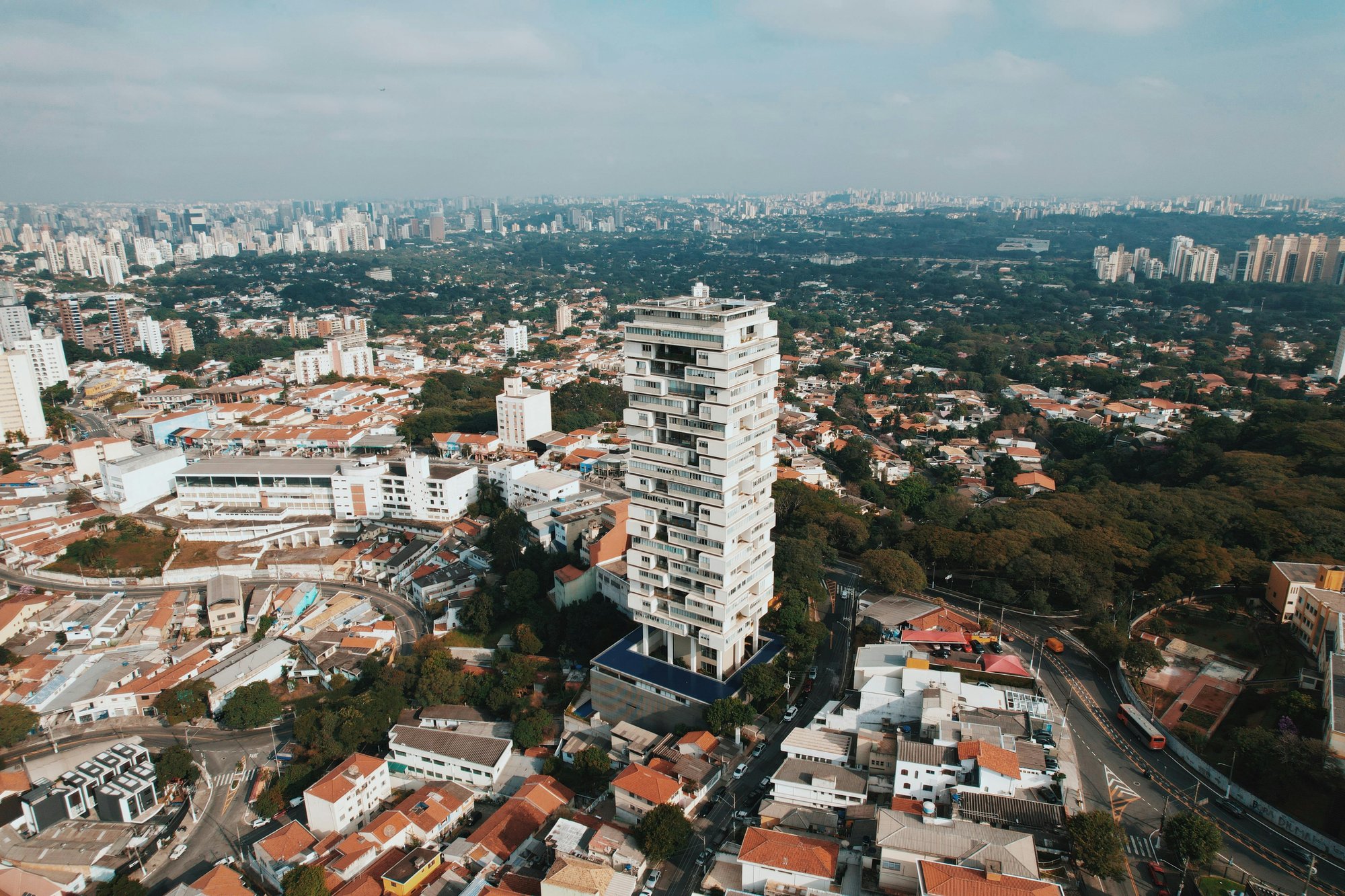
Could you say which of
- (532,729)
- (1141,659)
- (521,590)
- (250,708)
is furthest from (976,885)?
(250,708)

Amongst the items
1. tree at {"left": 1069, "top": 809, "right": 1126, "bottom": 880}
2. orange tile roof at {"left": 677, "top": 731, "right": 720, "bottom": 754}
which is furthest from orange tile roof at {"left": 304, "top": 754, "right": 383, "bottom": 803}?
tree at {"left": 1069, "top": 809, "right": 1126, "bottom": 880}

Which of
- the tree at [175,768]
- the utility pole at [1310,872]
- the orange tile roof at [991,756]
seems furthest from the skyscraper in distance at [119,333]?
the utility pole at [1310,872]

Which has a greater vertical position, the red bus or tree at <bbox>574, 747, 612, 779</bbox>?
the red bus

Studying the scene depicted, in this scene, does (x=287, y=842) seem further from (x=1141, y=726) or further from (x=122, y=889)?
(x=1141, y=726)

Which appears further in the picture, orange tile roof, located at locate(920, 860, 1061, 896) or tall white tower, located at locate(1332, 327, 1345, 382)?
tall white tower, located at locate(1332, 327, 1345, 382)

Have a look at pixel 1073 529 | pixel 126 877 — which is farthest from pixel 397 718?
pixel 1073 529

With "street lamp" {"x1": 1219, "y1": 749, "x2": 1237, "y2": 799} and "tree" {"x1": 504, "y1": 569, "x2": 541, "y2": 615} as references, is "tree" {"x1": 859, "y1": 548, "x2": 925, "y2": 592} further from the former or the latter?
"tree" {"x1": 504, "y1": 569, "x2": 541, "y2": 615}
